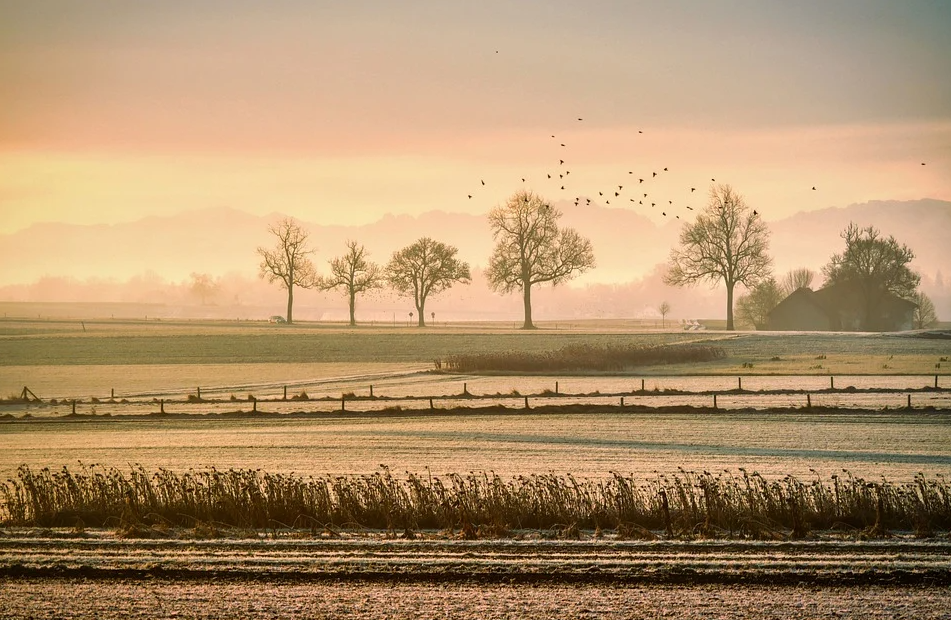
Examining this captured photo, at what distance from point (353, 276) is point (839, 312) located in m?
58.5

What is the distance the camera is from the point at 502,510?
66.9 ft

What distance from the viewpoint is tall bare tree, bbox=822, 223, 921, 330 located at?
110 metres

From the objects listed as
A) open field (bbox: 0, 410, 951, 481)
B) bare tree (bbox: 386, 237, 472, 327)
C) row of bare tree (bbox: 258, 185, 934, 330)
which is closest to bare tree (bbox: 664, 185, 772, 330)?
row of bare tree (bbox: 258, 185, 934, 330)

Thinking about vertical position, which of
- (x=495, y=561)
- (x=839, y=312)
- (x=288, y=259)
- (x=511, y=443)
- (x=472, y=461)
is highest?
(x=288, y=259)

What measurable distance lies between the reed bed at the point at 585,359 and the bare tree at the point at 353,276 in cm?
5163

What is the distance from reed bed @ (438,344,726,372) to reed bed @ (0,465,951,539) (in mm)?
43554

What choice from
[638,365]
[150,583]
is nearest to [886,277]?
[638,365]

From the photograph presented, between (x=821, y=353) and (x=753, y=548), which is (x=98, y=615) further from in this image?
(x=821, y=353)

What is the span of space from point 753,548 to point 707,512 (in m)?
1.85

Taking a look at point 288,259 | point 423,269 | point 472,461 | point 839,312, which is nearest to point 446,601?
point 472,461

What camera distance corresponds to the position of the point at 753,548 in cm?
1795

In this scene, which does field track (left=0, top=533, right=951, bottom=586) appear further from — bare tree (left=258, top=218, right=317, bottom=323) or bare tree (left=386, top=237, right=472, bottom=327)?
bare tree (left=258, top=218, right=317, bottom=323)

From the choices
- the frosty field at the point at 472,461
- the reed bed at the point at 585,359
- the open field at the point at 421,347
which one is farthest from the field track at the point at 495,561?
the reed bed at the point at 585,359

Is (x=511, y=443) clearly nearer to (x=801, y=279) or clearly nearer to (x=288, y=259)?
(x=288, y=259)
